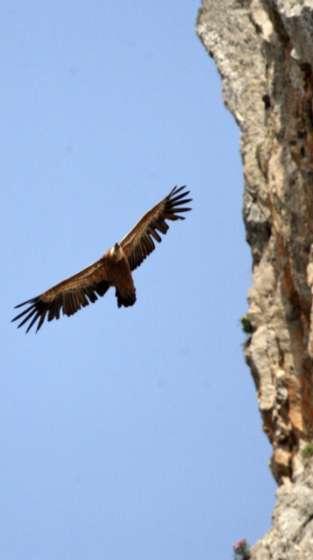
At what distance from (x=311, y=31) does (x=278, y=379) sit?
831 centimetres

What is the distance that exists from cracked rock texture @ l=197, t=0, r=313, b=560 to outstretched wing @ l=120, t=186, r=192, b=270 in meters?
1.47

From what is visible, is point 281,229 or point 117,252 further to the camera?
point 117,252

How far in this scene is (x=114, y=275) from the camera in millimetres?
51375

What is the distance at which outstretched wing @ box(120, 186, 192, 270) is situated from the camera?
5078 centimetres

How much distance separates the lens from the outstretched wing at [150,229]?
167 feet

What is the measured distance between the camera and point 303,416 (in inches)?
1908

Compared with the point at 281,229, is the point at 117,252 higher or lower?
higher

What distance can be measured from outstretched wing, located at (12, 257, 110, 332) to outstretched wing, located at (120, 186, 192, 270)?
0.85 m

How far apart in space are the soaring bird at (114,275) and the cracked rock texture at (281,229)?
1.82 meters

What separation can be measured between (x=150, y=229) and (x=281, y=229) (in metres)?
4.10

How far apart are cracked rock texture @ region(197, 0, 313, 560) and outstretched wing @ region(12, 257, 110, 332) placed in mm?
3486

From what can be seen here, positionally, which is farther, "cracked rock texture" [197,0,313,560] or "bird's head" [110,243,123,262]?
"bird's head" [110,243,123,262]

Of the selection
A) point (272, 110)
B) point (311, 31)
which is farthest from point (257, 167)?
point (311, 31)

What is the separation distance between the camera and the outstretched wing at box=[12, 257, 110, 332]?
52.0 metres
